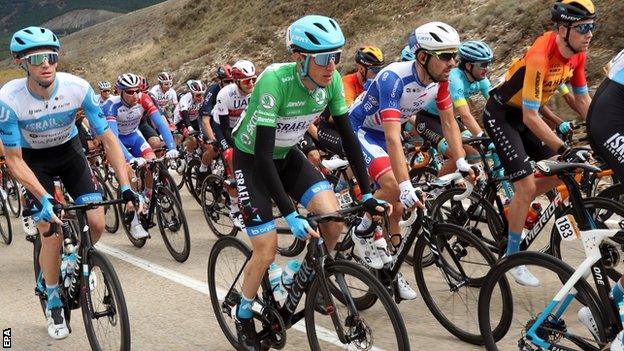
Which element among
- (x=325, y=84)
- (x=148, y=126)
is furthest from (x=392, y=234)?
(x=148, y=126)

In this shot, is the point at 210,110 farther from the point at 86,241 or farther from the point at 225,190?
the point at 86,241

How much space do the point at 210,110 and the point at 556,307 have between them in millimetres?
7160

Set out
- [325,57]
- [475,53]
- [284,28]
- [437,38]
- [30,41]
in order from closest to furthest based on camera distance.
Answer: [325,57]
[30,41]
[437,38]
[475,53]
[284,28]

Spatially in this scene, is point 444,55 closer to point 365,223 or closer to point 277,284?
point 365,223

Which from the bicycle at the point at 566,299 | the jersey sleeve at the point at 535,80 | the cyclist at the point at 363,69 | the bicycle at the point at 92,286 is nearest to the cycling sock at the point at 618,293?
the bicycle at the point at 566,299

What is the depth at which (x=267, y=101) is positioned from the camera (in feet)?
14.5

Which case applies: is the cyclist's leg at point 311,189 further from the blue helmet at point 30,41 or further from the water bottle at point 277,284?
the blue helmet at point 30,41

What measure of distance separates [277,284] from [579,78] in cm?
339

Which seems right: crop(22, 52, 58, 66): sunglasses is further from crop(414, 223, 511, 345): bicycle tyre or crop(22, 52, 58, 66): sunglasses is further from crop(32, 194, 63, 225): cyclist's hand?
crop(414, 223, 511, 345): bicycle tyre

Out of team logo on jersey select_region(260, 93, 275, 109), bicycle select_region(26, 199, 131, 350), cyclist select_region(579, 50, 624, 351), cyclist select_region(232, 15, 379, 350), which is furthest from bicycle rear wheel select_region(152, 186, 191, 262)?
cyclist select_region(579, 50, 624, 351)

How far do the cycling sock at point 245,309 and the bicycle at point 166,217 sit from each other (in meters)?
3.06

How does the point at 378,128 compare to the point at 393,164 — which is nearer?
the point at 393,164

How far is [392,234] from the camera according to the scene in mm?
5949

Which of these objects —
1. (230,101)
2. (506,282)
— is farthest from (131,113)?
(506,282)
